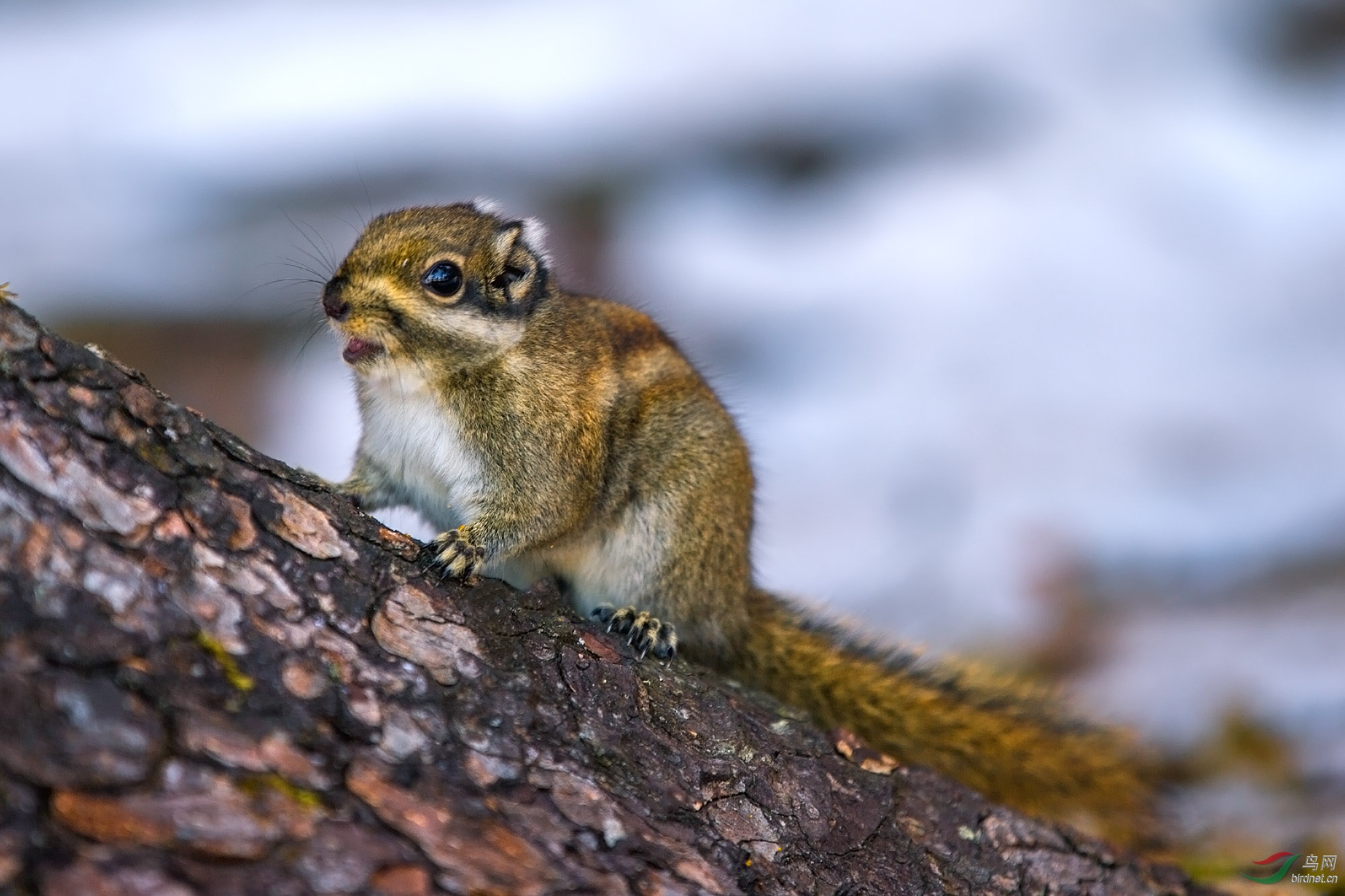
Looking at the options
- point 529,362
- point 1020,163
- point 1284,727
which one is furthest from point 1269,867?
point 1020,163

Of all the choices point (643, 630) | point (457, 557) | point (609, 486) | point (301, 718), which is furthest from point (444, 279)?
point (301, 718)

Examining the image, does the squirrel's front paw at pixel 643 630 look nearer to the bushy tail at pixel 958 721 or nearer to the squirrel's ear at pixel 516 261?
the bushy tail at pixel 958 721

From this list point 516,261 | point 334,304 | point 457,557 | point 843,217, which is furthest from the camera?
point 843,217

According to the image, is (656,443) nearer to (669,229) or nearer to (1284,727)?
(1284,727)

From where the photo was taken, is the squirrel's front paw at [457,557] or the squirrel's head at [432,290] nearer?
the squirrel's front paw at [457,557]

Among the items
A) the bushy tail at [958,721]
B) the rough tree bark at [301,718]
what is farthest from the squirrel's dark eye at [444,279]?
the bushy tail at [958,721]

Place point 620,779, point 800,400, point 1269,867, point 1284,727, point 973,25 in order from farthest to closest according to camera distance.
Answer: point 973,25 → point 800,400 → point 1284,727 → point 1269,867 → point 620,779

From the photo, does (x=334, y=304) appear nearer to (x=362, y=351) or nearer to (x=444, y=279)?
(x=362, y=351)
